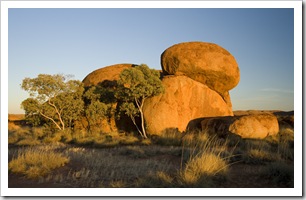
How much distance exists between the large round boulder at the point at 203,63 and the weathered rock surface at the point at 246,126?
12.7ft

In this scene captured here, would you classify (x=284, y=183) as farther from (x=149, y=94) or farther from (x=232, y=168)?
A: (x=149, y=94)

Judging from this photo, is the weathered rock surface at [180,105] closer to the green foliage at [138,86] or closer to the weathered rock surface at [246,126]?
the green foliage at [138,86]

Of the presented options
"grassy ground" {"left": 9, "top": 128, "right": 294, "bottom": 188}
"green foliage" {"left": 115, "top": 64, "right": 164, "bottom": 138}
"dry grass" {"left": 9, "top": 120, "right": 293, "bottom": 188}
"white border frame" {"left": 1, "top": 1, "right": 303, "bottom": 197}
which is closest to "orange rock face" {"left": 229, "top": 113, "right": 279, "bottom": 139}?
"dry grass" {"left": 9, "top": 120, "right": 293, "bottom": 188}

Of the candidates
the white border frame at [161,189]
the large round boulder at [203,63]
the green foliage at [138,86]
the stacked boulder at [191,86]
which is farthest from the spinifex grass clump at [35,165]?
the large round boulder at [203,63]

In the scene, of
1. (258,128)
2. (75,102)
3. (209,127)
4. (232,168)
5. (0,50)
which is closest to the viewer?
(0,50)

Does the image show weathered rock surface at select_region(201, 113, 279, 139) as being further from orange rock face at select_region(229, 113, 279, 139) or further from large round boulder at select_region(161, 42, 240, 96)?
large round boulder at select_region(161, 42, 240, 96)

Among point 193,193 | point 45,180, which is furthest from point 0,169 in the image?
point 193,193

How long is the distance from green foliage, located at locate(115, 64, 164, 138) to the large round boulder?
283cm

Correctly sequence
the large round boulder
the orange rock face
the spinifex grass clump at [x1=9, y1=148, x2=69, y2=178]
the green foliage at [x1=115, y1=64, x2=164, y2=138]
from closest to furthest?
the spinifex grass clump at [x1=9, y1=148, x2=69, y2=178]
the orange rock face
the green foliage at [x1=115, y1=64, x2=164, y2=138]
the large round boulder

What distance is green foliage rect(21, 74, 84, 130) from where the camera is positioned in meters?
16.5

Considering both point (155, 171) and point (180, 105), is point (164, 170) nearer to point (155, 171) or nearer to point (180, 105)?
point (155, 171)

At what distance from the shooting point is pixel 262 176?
6887mm

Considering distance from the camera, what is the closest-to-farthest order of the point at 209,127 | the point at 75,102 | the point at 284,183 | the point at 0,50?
the point at 284,183 < the point at 0,50 < the point at 209,127 < the point at 75,102

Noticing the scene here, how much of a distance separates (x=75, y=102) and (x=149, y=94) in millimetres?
5109
